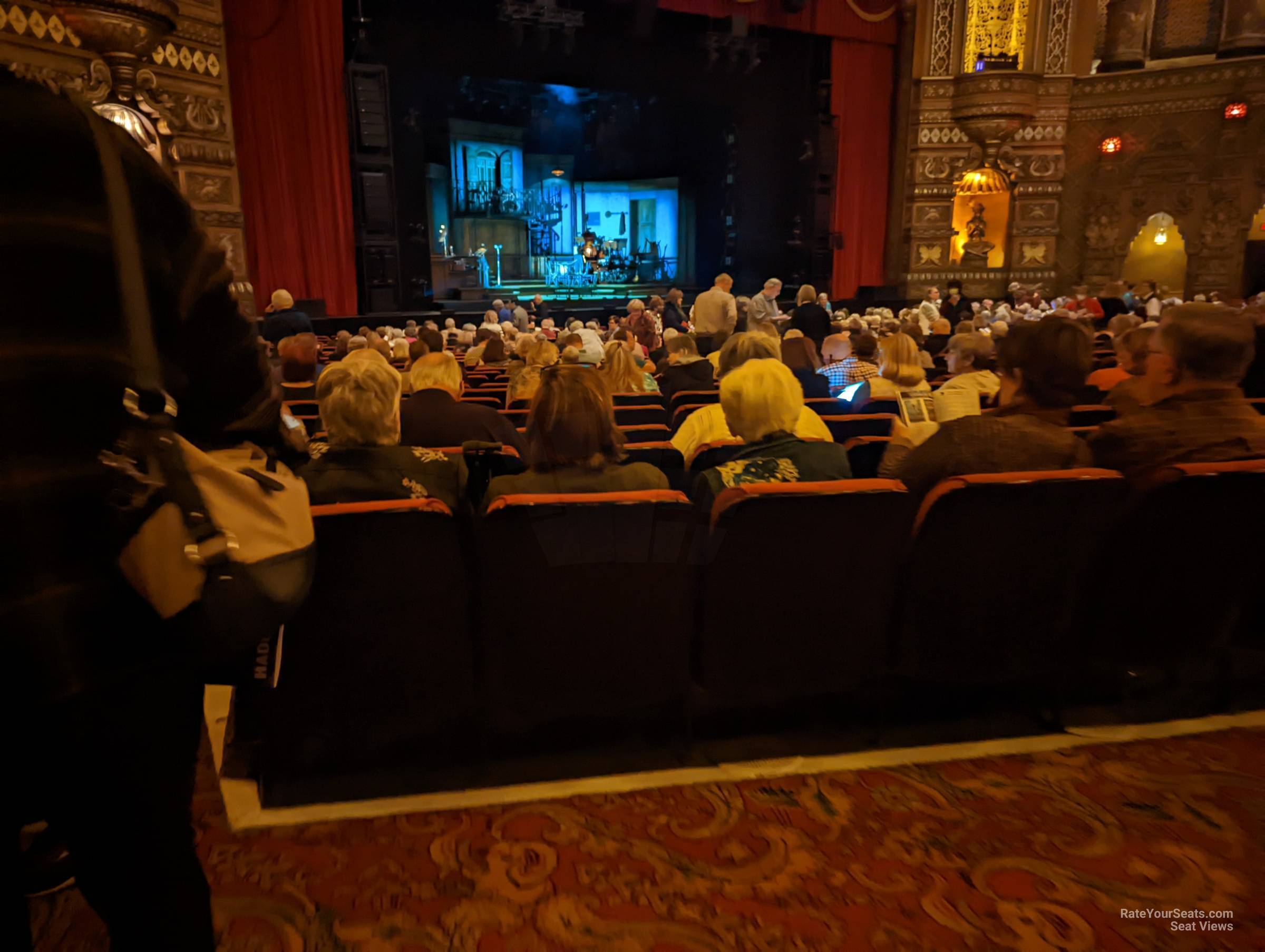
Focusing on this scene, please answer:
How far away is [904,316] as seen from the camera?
1002 centimetres

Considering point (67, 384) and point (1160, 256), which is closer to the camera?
point (67, 384)

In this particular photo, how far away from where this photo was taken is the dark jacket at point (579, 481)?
6.17ft

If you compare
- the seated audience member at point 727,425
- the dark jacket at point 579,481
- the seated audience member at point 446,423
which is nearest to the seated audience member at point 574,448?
the dark jacket at point 579,481

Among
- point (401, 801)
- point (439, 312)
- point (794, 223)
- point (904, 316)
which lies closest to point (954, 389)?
point (401, 801)

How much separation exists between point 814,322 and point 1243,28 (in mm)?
12350

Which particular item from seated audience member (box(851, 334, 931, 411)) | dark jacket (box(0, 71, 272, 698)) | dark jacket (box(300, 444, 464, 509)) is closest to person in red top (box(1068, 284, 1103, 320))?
seated audience member (box(851, 334, 931, 411))

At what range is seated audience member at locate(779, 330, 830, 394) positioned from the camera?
403 cm

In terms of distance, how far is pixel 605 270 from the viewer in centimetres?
1633

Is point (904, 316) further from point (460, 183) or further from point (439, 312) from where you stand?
point (460, 183)

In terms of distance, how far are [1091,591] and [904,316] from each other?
28.2 ft

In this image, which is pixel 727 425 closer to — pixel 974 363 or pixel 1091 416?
pixel 974 363

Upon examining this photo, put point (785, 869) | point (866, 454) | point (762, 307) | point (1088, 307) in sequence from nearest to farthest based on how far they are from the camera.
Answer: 1. point (785, 869)
2. point (866, 454)
3. point (762, 307)
4. point (1088, 307)

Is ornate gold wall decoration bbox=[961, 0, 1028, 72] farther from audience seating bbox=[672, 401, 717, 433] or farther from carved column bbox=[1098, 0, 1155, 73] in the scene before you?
audience seating bbox=[672, 401, 717, 433]

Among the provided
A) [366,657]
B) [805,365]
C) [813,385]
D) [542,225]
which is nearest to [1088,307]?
[805,365]
